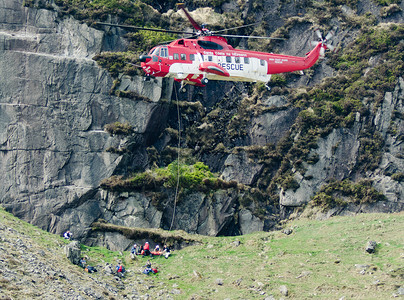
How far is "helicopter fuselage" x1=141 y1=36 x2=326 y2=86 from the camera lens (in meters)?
35.4

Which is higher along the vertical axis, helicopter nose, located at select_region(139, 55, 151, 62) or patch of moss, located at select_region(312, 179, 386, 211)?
helicopter nose, located at select_region(139, 55, 151, 62)

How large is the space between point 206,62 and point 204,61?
0.14 meters

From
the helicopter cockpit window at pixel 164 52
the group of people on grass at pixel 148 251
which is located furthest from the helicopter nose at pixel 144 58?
the group of people on grass at pixel 148 251

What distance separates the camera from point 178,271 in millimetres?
31547

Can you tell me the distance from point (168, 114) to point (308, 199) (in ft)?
35.3

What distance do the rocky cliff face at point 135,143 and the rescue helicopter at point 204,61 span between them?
4.29m

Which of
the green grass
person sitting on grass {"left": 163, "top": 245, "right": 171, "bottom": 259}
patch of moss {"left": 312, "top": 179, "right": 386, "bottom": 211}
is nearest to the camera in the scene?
the green grass

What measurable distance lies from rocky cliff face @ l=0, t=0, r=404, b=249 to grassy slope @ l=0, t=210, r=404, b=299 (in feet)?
7.85

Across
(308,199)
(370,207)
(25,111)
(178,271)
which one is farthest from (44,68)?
(370,207)

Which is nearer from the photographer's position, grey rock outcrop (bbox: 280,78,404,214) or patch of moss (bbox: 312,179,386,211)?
patch of moss (bbox: 312,179,386,211)

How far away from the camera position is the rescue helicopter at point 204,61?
116 ft

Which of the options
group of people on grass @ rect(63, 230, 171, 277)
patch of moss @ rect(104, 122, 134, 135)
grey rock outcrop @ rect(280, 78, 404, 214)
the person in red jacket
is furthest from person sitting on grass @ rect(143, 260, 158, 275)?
grey rock outcrop @ rect(280, 78, 404, 214)

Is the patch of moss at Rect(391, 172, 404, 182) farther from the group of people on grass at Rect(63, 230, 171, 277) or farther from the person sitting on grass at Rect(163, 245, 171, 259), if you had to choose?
the person sitting on grass at Rect(163, 245, 171, 259)

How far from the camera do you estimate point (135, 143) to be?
38969 mm
